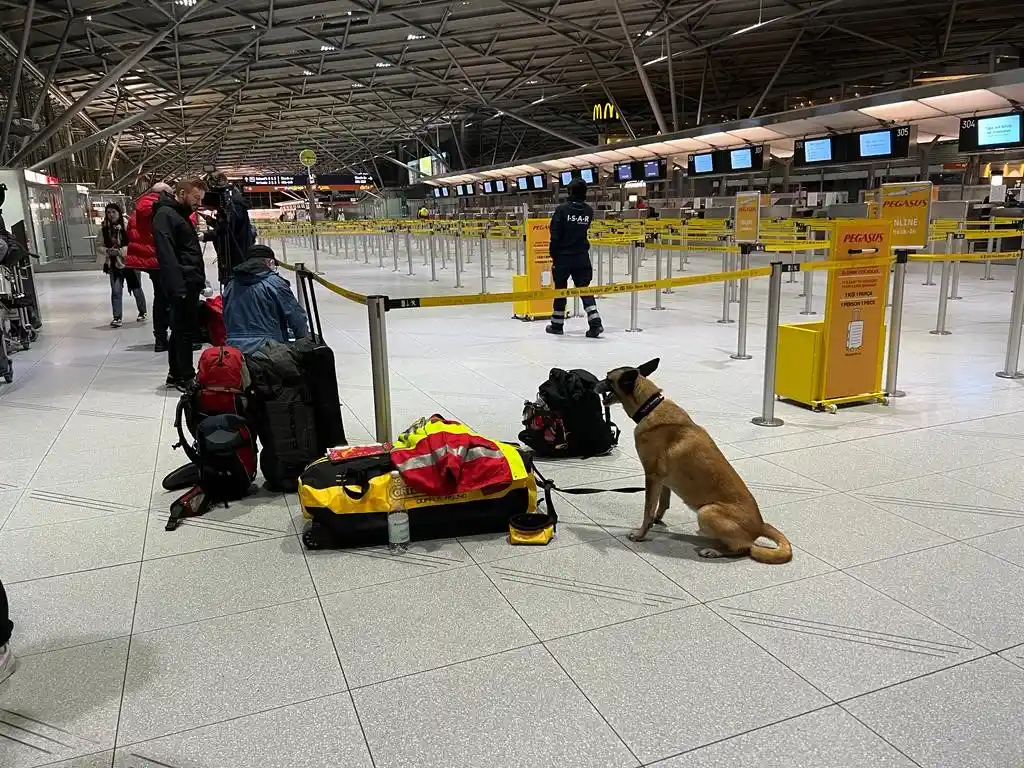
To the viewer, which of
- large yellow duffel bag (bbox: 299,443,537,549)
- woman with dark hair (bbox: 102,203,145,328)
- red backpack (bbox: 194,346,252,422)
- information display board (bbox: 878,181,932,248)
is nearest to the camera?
large yellow duffel bag (bbox: 299,443,537,549)

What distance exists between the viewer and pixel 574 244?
9.04 metres

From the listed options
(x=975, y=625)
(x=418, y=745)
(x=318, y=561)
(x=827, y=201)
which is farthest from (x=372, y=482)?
(x=827, y=201)

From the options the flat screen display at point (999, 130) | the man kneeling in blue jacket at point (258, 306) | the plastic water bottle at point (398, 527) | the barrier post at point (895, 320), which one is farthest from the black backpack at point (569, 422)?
the flat screen display at point (999, 130)

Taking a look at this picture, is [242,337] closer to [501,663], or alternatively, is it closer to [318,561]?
[318,561]

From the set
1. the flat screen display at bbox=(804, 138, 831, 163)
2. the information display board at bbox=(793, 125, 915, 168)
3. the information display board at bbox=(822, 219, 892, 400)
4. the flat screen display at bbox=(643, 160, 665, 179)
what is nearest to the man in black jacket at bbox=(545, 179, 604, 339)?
the information display board at bbox=(822, 219, 892, 400)

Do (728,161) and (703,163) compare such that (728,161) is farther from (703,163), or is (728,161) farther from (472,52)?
(472,52)

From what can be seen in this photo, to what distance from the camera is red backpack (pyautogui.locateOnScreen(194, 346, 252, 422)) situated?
4164mm

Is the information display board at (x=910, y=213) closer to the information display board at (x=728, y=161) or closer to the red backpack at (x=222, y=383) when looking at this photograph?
the red backpack at (x=222, y=383)

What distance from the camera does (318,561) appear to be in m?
3.48

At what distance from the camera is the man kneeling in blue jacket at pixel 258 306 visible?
4844mm

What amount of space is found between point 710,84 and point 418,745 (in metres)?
40.5

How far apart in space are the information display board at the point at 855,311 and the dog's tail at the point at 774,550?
2757 mm

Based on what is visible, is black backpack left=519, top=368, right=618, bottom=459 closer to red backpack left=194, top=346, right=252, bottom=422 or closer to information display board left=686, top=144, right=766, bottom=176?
red backpack left=194, top=346, right=252, bottom=422

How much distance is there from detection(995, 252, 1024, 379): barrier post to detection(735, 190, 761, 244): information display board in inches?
152
